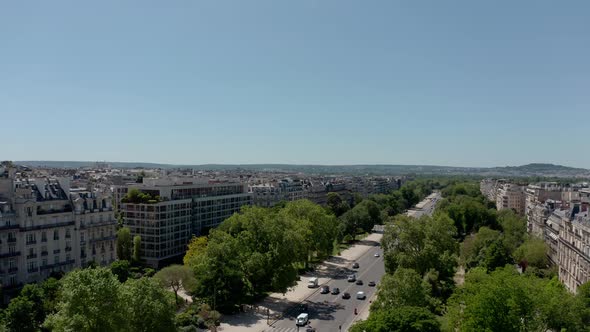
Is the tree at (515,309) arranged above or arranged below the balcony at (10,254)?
below

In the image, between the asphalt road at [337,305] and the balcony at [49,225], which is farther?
the balcony at [49,225]

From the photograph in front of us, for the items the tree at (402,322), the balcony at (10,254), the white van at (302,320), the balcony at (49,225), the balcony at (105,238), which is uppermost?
the balcony at (49,225)

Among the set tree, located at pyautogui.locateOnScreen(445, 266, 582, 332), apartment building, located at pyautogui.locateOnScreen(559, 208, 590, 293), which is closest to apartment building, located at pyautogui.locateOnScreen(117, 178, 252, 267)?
tree, located at pyautogui.locateOnScreen(445, 266, 582, 332)

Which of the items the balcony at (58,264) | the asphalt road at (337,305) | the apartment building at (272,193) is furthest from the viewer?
the apartment building at (272,193)

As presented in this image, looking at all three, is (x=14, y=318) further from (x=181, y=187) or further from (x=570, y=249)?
(x=570, y=249)

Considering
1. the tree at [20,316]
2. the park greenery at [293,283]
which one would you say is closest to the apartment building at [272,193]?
the park greenery at [293,283]

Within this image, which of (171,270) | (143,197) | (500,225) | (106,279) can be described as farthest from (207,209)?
(500,225)

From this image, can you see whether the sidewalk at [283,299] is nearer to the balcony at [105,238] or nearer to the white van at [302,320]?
the white van at [302,320]
